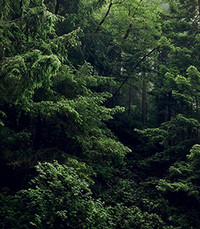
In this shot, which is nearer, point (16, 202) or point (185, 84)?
point (16, 202)

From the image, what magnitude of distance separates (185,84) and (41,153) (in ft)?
23.5

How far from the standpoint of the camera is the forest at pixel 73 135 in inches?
195

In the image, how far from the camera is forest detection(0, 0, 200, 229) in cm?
496

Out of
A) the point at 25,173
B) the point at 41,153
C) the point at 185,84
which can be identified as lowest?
the point at 25,173

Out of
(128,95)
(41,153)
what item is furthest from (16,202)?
(128,95)

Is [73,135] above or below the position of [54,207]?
above

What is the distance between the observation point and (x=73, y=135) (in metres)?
6.72

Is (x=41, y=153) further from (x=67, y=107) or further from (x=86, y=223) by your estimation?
(x=86, y=223)

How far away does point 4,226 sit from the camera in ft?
15.0

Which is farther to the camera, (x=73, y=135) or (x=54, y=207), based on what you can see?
(x=73, y=135)

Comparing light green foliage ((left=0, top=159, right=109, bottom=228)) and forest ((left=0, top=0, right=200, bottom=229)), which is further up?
forest ((left=0, top=0, right=200, bottom=229))

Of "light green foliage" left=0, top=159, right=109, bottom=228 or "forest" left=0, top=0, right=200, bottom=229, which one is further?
"forest" left=0, top=0, right=200, bottom=229

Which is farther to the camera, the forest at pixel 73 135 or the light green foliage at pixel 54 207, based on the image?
the forest at pixel 73 135

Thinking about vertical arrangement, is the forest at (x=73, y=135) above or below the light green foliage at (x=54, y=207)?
above
